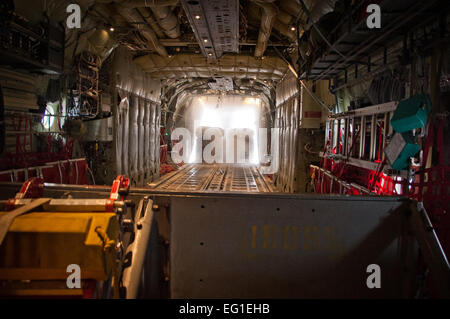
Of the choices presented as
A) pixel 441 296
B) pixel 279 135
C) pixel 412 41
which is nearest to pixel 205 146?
pixel 279 135

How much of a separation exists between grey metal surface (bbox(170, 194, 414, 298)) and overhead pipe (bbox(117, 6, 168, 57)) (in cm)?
539

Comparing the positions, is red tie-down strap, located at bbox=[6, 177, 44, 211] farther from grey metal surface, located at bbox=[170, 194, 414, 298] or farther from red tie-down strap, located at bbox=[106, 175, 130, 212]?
grey metal surface, located at bbox=[170, 194, 414, 298]

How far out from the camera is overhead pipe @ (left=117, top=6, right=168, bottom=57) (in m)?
6.12

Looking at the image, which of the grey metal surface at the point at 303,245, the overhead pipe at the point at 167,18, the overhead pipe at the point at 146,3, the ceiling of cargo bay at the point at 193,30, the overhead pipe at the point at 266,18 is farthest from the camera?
the overhead pipe at the point at 167,18

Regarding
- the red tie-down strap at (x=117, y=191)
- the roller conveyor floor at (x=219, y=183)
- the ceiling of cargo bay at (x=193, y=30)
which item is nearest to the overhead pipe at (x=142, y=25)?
the ceiling of cargo bay at (x=193, y=30)

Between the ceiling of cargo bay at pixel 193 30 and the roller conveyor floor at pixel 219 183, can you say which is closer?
the ceiling of cargo bay at pixel 193 30

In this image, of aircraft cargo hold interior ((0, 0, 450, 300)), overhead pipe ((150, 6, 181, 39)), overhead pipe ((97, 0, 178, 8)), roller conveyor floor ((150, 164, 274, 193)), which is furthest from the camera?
roller conveyor floor ((150, 164, 274, 193))

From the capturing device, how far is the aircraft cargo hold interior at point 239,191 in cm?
191

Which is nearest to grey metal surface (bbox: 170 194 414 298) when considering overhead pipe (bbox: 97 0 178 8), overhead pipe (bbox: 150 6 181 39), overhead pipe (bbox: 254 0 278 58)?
overhead pipe (bbox: 254 0 278 58)

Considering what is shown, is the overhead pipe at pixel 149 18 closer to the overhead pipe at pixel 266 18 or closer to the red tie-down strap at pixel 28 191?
the overhead pipe at pixel 266 18

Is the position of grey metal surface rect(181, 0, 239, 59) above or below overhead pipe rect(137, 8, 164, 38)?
below

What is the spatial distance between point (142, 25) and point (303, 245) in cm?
665

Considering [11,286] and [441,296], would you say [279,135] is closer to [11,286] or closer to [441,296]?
[441,296]

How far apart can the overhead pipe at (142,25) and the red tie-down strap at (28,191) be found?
495 centimetres
